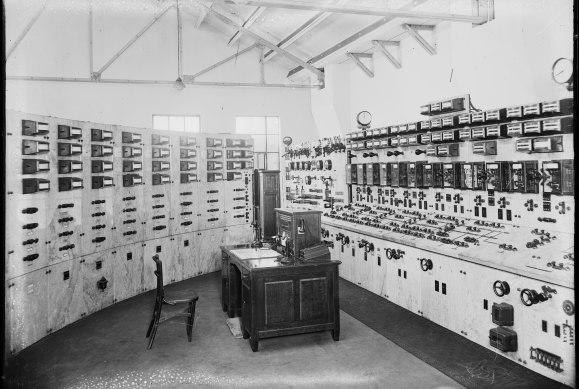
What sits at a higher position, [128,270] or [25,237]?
[25,237]

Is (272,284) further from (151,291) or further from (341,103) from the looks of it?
(341,103)

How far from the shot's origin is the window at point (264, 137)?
11.5m

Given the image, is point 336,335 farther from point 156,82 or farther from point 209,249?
point 156,82

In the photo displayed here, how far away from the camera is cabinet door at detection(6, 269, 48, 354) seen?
179 inches

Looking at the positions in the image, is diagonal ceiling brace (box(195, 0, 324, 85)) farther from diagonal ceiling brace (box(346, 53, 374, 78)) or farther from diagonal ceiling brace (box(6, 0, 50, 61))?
diagonal ceiling brace (box(6, 0, 50, 61))

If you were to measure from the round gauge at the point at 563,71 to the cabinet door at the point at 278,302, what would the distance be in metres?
3.24

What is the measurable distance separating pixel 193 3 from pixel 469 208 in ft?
24.8

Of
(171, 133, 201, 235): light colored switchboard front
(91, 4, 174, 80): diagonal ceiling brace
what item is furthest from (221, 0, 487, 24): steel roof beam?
(91, 4, 174, 80): diagonal ceiling brace

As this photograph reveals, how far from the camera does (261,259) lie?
4891mm

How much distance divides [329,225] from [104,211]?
355cm

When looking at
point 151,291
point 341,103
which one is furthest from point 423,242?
point 341,103

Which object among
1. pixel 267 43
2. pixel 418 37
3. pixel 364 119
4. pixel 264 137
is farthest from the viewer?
pixel 264 137

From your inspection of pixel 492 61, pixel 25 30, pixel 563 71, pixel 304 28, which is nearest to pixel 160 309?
pixel 563 71

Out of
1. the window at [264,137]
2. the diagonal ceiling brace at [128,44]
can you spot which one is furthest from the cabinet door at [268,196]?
the diagonal ceiling brace at [128,44]
